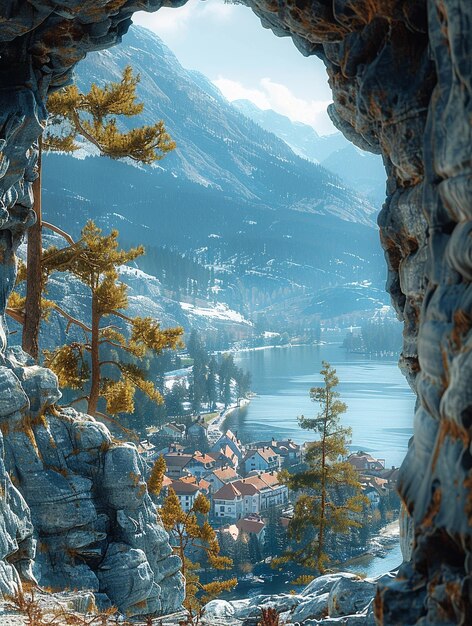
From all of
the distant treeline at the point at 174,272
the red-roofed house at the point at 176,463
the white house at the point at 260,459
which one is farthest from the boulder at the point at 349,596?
the distant treeline at the point at 174,272

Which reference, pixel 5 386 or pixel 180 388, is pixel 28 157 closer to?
pixel 5 386

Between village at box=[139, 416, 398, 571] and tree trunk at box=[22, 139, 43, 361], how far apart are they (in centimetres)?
1815

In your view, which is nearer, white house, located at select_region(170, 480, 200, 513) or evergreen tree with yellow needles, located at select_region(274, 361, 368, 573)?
evergreen tree with yellow needles, located at select_region(274, 361, 368, 573)

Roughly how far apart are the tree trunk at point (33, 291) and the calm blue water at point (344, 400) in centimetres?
4273

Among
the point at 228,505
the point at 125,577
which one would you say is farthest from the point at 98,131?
the point at 228,505

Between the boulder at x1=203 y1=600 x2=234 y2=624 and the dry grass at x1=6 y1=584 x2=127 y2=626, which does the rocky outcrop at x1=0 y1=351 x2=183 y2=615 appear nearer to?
the boulder at x1=203 y1=600 x2=234 y2=624

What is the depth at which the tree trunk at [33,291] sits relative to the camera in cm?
1432

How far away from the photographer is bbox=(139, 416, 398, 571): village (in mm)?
39463

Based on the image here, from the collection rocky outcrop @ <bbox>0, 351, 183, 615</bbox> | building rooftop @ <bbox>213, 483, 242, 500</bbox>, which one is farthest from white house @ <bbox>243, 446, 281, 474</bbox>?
rocky outcrop @ <bbox>0, 351, 183, 615</bbox>

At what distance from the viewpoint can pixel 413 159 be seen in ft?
19.5

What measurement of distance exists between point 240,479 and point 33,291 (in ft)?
127

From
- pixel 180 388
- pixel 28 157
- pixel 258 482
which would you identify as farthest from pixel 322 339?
pixel 28 157

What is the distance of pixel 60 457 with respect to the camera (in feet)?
39.5

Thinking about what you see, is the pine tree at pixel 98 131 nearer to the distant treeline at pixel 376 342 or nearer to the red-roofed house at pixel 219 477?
the red-roofed house at pixel 219 477
